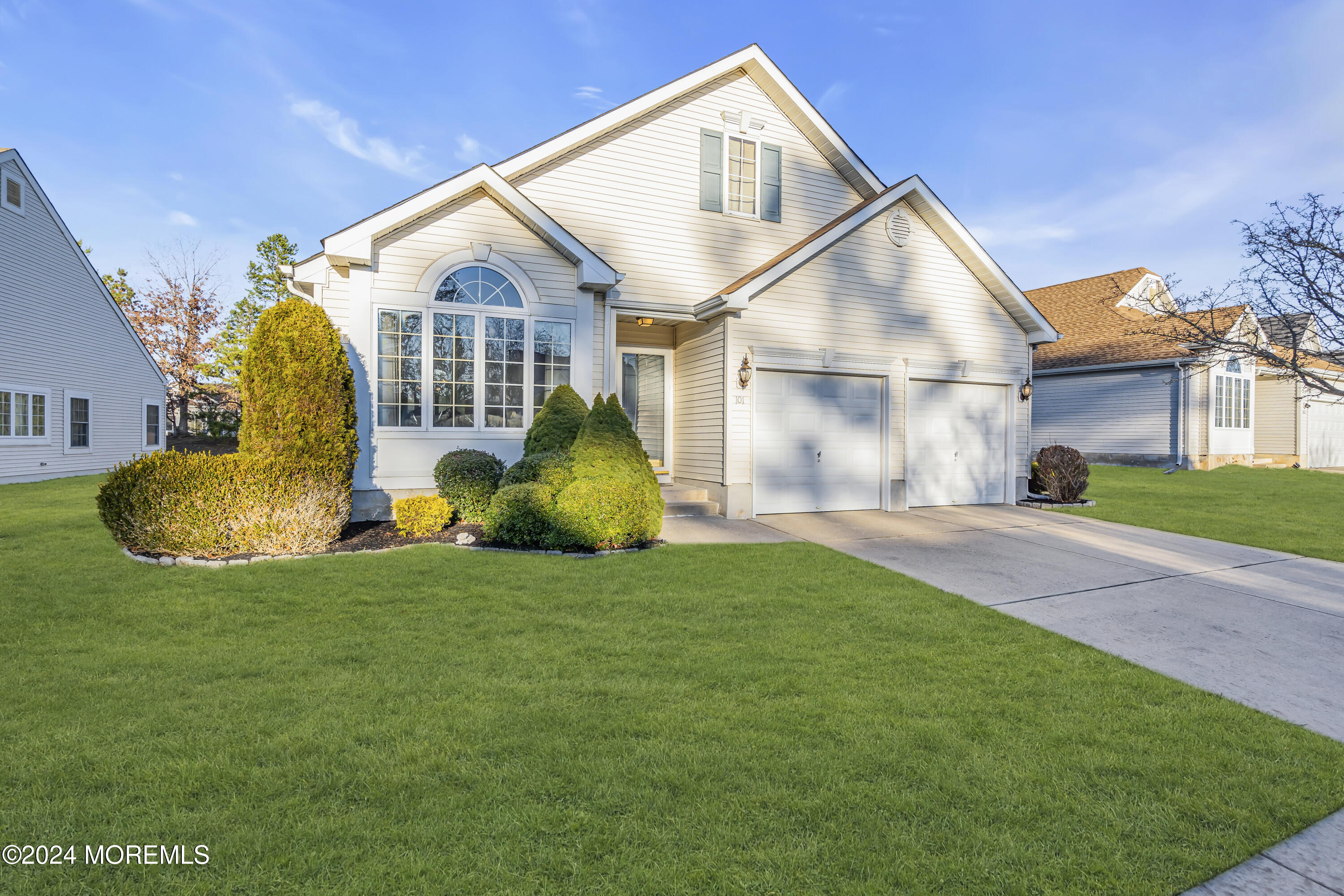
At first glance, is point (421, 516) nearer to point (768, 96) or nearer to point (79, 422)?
point (768, 96)

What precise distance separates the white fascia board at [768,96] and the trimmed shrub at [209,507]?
20.2 feet

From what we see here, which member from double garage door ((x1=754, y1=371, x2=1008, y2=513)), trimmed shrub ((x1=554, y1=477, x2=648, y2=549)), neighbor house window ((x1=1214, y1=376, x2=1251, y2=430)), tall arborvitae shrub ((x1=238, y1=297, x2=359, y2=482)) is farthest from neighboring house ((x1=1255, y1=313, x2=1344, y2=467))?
tall arborvitae shrub ((x1=238, y1=297, x2=359, y2=482))

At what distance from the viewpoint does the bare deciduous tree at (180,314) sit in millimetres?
29312

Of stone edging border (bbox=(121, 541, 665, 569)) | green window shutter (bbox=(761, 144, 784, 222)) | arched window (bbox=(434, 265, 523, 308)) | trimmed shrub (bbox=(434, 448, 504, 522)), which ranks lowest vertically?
stone edging border (bbox=(121, 541, 665, 569))

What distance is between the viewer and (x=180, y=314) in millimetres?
29625

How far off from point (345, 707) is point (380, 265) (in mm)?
6993

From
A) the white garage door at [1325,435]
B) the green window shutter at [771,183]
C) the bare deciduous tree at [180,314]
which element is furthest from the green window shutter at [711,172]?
the bare deciduous tree at [180,314]

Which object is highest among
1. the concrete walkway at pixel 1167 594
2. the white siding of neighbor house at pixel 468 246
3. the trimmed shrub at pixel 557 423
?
the white siding of neighbor house at pixel 468 246

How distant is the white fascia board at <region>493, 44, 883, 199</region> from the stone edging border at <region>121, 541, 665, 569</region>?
6.39m

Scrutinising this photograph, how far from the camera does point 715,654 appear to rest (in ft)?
13.5

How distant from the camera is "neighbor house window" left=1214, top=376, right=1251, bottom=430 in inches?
816

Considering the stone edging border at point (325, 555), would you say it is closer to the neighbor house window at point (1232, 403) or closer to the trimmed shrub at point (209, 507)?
the trimmed shrub at point (209, 507)

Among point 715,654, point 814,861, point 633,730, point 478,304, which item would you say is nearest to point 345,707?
point 633,730

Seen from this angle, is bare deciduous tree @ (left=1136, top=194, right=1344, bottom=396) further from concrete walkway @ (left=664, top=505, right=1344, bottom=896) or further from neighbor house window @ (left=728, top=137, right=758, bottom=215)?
neighbor house window @ (left=728, top=137, right=758, bottom=215)
